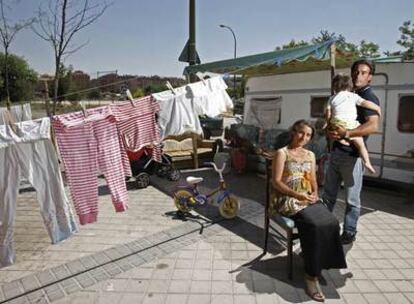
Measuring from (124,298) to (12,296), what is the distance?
3.31ft

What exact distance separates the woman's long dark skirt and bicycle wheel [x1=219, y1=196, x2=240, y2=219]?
1.81 meters

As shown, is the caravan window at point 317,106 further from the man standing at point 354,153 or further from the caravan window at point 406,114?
the man standing at point 354,153

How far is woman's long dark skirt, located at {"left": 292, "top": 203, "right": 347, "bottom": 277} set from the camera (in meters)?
2.91

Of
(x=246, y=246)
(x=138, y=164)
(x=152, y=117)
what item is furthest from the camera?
(x=138, y=164)

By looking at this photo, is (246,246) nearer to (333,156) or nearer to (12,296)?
(333,156)

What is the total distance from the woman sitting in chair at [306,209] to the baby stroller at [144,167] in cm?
351

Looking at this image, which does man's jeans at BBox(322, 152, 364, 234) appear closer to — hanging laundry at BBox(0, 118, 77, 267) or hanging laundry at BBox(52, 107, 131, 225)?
hanging laundry at BBox(52, 107, 131, 225)

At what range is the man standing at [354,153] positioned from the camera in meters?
3.39

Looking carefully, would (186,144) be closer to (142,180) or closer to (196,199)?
(142,180)

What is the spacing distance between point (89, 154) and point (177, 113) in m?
1.47

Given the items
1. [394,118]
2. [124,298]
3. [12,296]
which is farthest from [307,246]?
[394,118]

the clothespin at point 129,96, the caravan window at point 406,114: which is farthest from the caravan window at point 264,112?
the clothespin at point 129,96

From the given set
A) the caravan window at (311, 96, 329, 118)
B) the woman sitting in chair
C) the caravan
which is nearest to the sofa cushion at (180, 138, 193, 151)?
the caravan

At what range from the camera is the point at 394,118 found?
5988 millimetres
